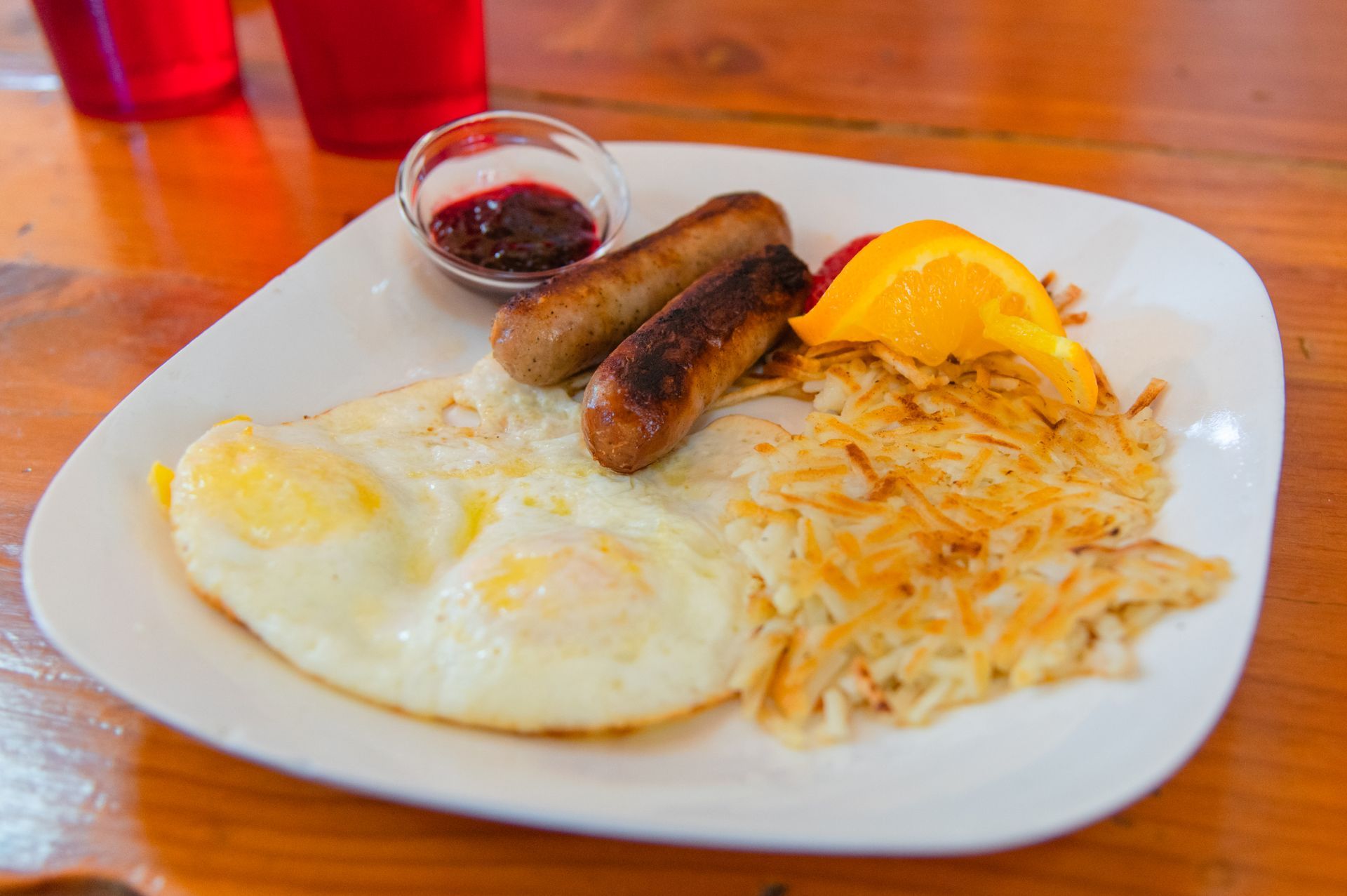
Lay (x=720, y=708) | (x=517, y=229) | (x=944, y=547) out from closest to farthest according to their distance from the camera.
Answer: (x=720, y=708), (x=944, y=547), (x=517, y=229)

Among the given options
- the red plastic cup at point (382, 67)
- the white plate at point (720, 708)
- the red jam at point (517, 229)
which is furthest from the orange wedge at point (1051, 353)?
the red plastic cup at point (382, 67)

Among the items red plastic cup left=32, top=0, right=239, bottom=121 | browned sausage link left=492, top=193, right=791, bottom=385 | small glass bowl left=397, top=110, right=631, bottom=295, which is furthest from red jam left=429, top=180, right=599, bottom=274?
red plastic cup left=32, top=0, right=239, bottom=121

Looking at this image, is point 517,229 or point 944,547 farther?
point 517,229

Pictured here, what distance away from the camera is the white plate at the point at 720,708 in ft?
4.83

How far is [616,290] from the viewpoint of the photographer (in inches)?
98.7

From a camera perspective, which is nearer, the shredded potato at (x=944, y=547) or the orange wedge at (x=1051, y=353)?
the shredded potato at (x=944, y=547)

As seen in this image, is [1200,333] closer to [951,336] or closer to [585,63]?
[951,336]

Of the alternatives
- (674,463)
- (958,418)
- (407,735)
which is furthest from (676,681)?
(958,418)

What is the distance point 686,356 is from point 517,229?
0.87 metres

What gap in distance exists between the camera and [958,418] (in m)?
2.34

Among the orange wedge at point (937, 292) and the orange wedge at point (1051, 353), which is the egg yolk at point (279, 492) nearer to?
the orange wedge at point (937, 292)

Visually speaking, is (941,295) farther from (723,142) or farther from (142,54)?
(142,54)

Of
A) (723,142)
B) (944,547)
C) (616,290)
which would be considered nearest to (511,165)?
(723,142)

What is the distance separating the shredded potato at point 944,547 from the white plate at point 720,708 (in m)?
0.06
